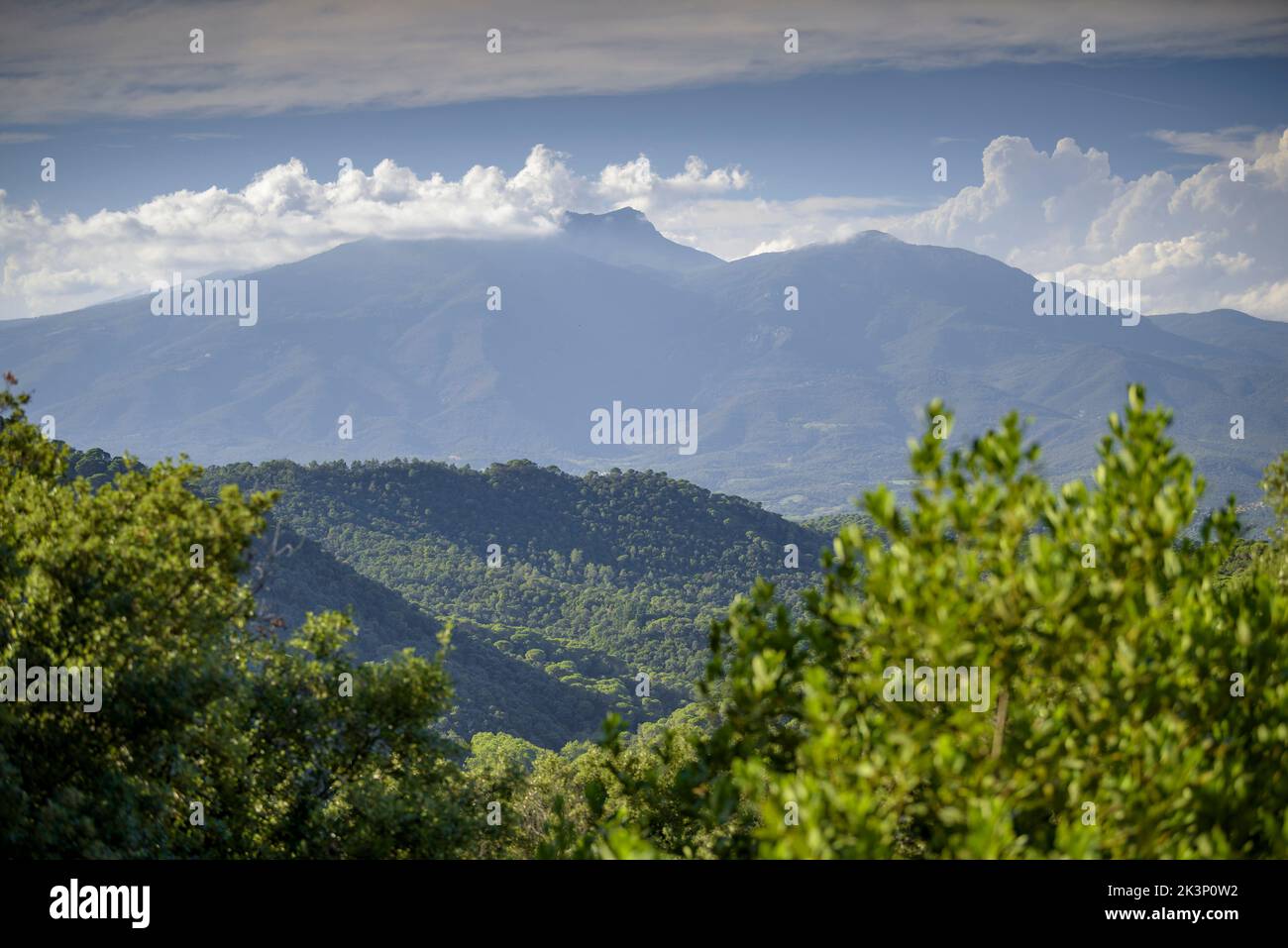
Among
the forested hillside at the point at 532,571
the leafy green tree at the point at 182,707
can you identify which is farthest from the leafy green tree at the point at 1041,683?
the forested hillside at the point at 532,571

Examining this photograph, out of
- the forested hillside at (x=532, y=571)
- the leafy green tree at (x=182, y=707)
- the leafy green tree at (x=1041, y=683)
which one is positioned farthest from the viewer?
the forested hillside at (x=532, y=571)

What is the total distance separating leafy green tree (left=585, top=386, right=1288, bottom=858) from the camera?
4.78m

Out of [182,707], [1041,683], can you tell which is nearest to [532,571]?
[182,707]

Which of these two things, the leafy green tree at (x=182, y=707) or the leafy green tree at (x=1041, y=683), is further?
the leafy green tree at (x=182, y=707)

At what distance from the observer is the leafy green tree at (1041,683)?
4781 millimetres

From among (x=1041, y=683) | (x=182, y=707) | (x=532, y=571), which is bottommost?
(x=532, y=571)

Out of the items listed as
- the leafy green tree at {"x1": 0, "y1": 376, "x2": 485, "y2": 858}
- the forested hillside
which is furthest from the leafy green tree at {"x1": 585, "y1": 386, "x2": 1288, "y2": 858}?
the forested hillside

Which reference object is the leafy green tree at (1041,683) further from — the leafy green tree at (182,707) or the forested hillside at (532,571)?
the forested hillside at (532,571)

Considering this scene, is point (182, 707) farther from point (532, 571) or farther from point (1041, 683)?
point (532, 571)

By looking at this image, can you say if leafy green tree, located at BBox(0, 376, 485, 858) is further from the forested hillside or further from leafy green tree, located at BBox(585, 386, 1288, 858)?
the forested hillside

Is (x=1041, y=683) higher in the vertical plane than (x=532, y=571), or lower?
higher

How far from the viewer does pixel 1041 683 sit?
5727 millimetres

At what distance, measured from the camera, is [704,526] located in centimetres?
13362
